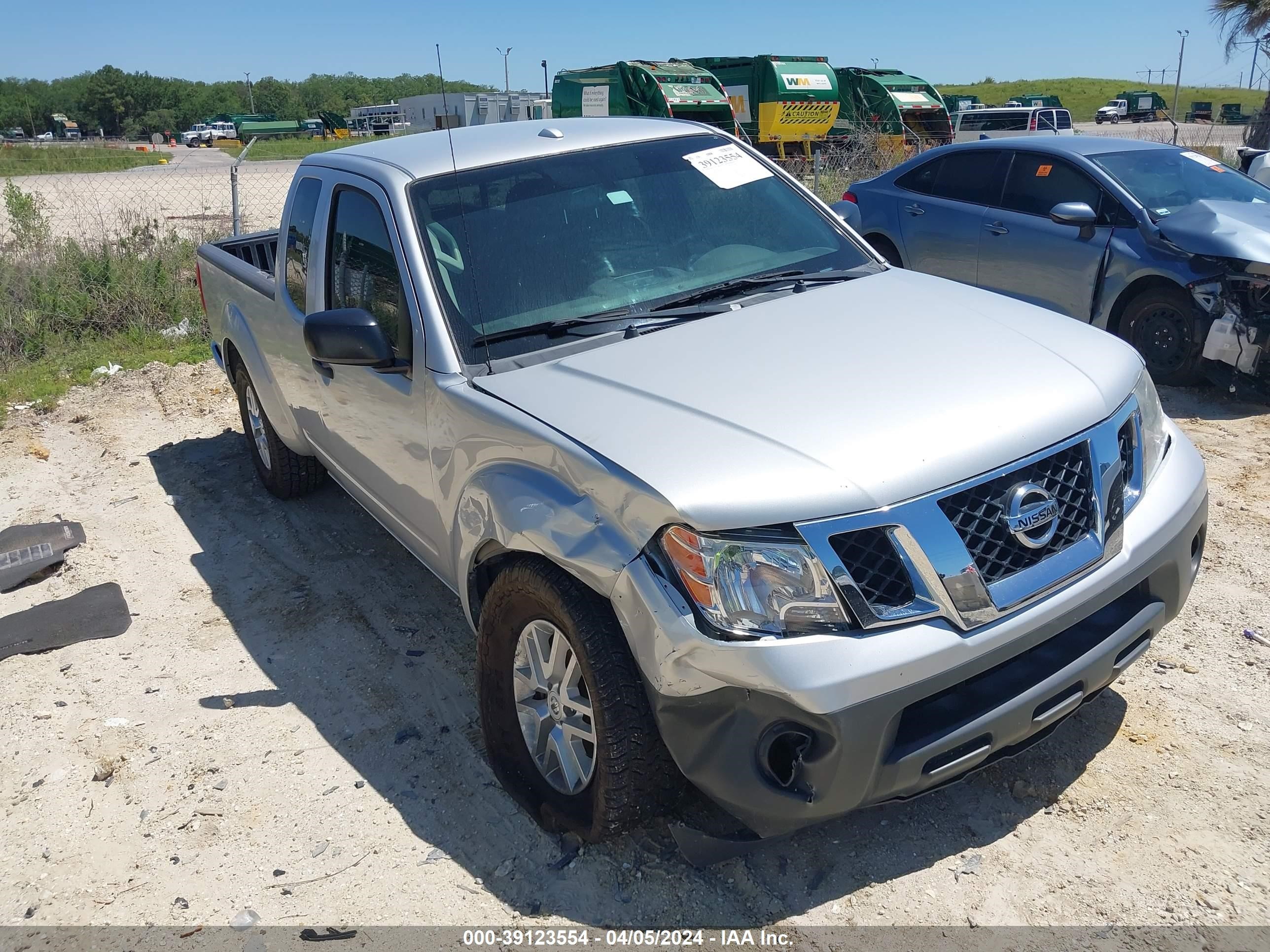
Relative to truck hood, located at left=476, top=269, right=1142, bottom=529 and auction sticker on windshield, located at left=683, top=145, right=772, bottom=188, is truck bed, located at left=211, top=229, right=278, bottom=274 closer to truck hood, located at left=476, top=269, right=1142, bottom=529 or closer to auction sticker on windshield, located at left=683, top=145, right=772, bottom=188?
auction sticker on windshield, located at left=683, top=145, right=772, bottom=188

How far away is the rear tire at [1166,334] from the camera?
6.49 m

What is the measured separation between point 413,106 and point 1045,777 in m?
38.8

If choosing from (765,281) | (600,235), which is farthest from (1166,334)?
(600,235)

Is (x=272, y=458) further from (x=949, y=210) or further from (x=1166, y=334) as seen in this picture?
(x=1166, y=334)

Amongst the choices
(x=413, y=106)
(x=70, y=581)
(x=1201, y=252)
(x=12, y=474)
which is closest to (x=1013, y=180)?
(x=1201, y=252)

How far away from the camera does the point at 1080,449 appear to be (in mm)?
2678

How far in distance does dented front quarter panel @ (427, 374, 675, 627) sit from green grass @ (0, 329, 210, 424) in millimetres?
5987

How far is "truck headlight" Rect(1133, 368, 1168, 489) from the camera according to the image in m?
2.96

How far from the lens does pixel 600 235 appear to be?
3594mm

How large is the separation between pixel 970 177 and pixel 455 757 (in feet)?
21.0

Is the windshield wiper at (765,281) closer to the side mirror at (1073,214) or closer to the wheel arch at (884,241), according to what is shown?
the side mirror at (1073,214)

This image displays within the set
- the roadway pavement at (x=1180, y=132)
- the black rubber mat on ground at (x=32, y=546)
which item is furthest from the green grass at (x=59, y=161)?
the roadway pavement at (x=1180, y=132)

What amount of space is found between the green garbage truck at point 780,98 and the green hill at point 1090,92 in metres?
44.1

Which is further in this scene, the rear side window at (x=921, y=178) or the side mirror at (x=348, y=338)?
the rear side window at (x=921, y=178)
